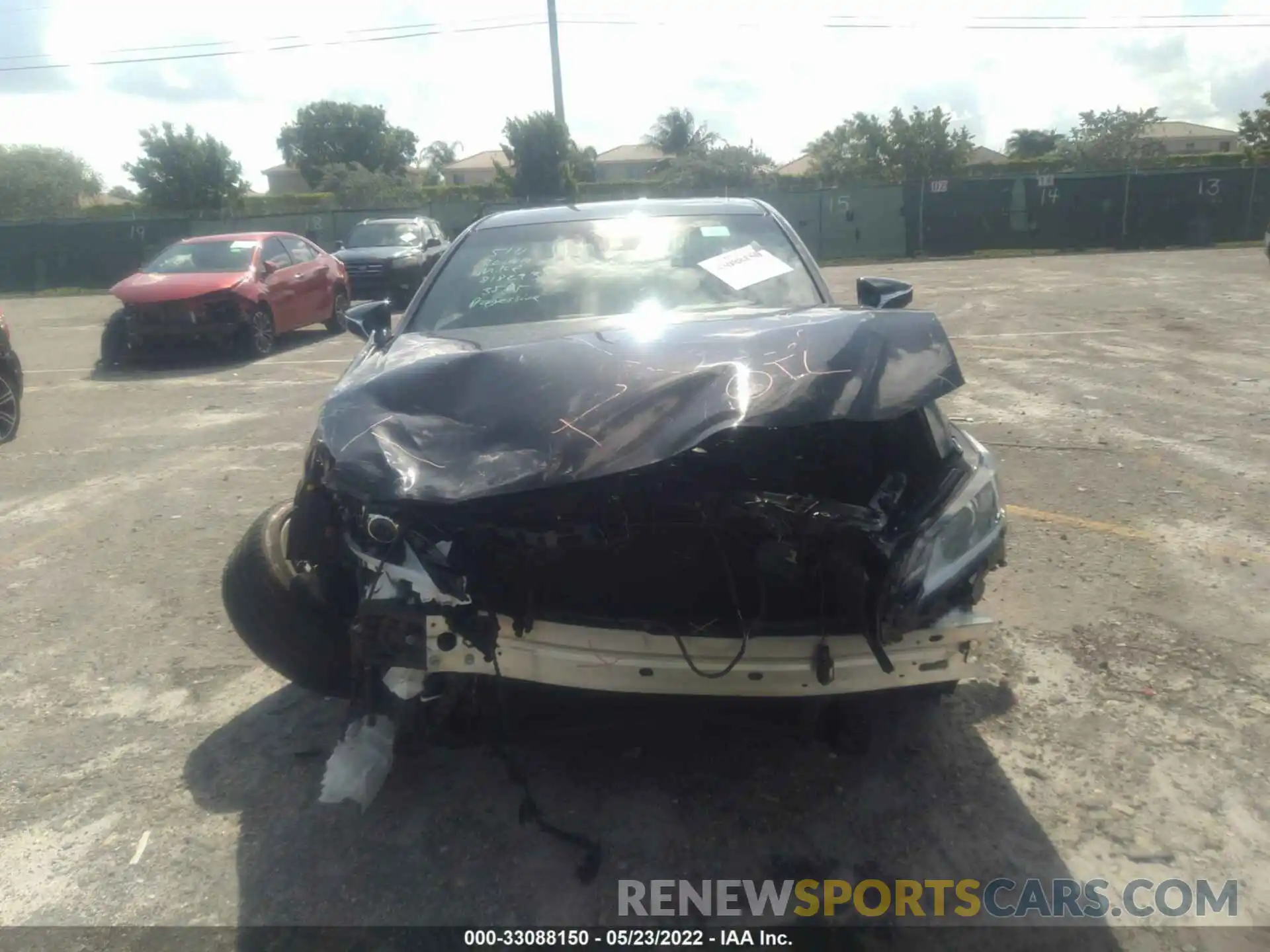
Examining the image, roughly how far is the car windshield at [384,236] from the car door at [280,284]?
5.62 metres

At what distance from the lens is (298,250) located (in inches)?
573

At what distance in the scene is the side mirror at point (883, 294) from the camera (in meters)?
4.57

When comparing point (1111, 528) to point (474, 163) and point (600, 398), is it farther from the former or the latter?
point (474, 163)

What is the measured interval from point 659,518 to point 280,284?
11.9 m

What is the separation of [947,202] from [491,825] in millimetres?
27636

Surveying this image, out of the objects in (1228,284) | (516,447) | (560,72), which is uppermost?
(560,72)

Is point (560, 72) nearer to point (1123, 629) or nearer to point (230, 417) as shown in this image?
point (230, 417)

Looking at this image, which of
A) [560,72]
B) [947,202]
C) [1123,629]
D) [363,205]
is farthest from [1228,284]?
[363,205]

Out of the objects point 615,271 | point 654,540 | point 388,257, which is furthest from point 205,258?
point 654,540

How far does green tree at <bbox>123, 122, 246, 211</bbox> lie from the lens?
3928 centimetres

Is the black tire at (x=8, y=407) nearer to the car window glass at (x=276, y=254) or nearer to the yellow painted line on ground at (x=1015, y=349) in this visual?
the car window glass at (x=276, y=254)

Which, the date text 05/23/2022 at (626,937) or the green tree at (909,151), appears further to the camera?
the green tree at (909,151)

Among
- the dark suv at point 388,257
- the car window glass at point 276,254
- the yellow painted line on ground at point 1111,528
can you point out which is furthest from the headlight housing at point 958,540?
the dark suv at point 388,257

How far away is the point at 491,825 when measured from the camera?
2990mm
